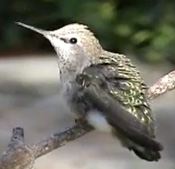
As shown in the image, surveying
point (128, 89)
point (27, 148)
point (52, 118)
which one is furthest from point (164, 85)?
point (52, 118)

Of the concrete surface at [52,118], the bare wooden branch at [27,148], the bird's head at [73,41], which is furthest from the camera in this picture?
the concrete surface at [52,118]

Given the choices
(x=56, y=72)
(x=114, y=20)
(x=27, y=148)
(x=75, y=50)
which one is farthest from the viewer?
(x=56, y=72)

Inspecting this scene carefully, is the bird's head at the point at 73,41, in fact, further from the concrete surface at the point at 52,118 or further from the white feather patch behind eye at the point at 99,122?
the concrete surface at the point at 52,118

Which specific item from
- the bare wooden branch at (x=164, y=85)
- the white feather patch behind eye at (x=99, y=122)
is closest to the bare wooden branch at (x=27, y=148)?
the white feather patch behind eye at (x=99, y=122)

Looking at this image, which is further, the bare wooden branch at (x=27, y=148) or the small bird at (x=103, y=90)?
the small bird at (x=103, y=90)

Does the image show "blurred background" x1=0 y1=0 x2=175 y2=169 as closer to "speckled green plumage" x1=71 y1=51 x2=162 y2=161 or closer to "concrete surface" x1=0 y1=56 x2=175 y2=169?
"concrete surface" x1=0 y1=56 x2=175 y2=169

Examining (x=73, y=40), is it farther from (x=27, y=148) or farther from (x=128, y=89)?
(x=27, y=148)

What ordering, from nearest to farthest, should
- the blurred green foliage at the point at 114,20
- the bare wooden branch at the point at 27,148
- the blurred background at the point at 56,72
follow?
the bare wooden branch at the point at 27,148 → the blurred background at the point at 56,72 → the blurred green foliage at the point at 114,20

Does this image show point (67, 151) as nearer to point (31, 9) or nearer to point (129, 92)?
point (31, 9)
